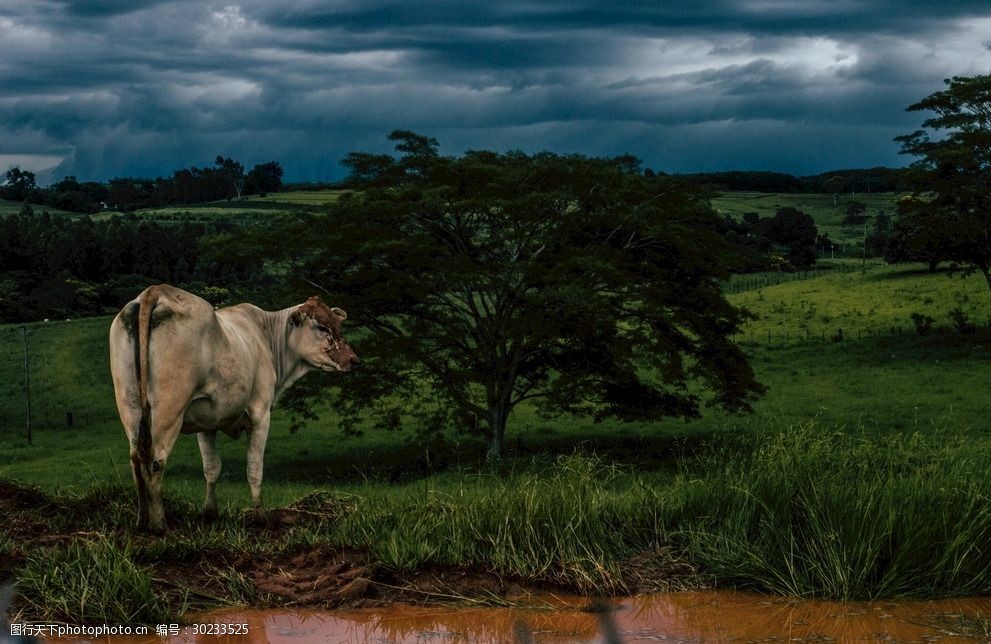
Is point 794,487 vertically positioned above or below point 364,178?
below

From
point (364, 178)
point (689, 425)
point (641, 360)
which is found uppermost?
point (364, 178)

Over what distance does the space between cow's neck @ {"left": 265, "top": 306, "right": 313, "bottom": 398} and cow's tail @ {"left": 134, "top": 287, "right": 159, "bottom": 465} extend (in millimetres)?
2363

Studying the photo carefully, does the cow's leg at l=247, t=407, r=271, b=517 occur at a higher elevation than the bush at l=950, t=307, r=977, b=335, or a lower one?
higher

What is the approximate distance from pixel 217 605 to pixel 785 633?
4130mm

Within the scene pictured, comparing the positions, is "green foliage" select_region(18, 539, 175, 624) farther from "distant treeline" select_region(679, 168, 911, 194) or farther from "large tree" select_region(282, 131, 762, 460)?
"distant treeline" select_region(679, 168, 911, 194)

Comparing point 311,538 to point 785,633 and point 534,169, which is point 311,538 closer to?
point 785,633

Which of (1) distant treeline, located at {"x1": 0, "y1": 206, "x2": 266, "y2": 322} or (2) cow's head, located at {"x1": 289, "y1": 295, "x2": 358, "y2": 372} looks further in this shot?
(1) distant treeline, located at {"x1": 0, "y1": 206, "x2": 266, "y2": 322}

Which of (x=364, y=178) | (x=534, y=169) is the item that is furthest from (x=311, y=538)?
(x=364, y=178)

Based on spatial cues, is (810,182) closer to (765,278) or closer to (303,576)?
(765,278)

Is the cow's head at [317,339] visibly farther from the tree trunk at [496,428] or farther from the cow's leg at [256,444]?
the tree trunk at [496,428]

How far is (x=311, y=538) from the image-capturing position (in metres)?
9.48

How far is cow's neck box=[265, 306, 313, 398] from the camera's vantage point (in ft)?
38.9

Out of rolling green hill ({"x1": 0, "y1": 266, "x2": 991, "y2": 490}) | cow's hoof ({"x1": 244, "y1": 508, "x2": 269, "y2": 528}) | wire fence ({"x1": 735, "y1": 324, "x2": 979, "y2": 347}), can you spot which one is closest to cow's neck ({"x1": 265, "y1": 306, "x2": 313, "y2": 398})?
cow's hoof ({"x1": 244, "y1": 508, "x2": 269, "y2": 528})

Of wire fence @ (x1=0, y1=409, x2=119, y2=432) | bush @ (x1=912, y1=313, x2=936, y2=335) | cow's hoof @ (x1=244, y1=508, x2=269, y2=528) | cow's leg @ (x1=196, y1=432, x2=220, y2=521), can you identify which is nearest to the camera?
cow's hoof @ (x1=244, y1=508, x2=269, y2=528)
